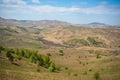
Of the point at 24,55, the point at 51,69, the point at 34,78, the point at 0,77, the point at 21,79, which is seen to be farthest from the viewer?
the point at 24,55

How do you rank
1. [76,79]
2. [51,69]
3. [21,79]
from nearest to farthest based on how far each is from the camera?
[21,79] < [76,79] < [51,69]

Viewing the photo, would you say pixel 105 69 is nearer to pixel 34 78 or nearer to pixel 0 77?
pixel 34 78

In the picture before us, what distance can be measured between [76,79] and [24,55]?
4898cm

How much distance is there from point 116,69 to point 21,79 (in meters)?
47.5

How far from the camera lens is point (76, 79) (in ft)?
190

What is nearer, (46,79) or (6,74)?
(6,74)

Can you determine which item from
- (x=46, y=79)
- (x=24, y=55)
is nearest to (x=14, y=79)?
(x=46, y=79)

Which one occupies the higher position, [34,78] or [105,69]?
[34,78]

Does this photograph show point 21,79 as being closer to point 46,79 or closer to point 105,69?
point 46,79

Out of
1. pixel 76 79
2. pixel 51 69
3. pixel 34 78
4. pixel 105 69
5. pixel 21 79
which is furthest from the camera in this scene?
pixel 105 69

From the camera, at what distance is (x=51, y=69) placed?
74375 mm

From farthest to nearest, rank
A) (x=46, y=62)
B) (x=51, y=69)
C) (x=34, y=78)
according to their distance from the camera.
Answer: (x=46, y=62) < (x=51, y=69) < (x=34, y=78)

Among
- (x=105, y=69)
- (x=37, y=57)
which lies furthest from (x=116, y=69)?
(x=37, y=57)

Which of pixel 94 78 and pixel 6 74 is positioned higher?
pixel 6 74
